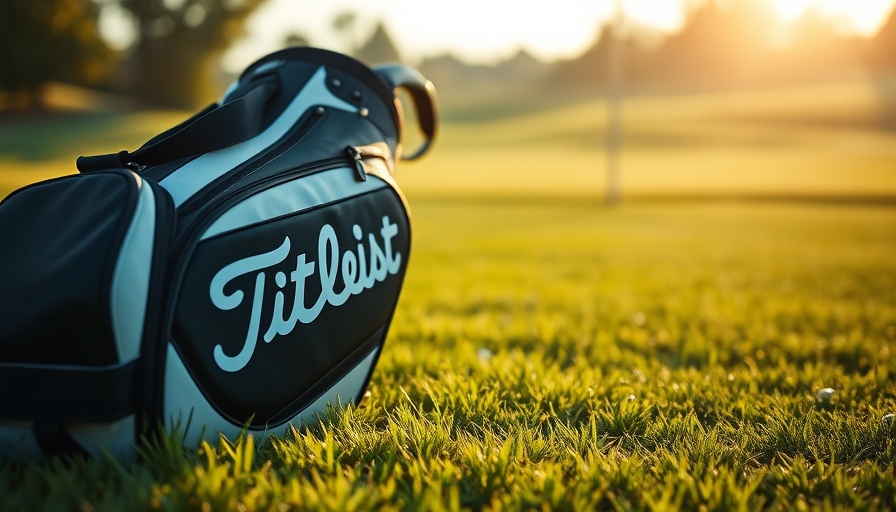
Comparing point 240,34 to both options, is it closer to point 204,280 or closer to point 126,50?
point 126,50

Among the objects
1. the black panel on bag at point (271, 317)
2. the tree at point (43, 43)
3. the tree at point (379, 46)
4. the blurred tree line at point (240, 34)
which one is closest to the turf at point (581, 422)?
the black panel on bag at point (271, 317)

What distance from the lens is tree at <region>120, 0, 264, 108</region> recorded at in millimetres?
37406

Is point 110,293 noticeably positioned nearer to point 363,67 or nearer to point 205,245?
point 205,245

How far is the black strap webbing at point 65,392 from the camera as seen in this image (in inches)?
44.2

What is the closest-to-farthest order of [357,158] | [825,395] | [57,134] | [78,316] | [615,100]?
[78,316] → [357,158] → [825,395] → [615,100] → [57,134]

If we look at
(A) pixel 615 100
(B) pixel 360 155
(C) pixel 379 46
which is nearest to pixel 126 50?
(C) pixel 379 46

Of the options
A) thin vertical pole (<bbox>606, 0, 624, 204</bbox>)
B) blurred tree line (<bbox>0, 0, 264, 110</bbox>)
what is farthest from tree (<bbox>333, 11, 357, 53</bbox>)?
thin vertical pole (<bbox>606, 0, 624, 204</bbox>)

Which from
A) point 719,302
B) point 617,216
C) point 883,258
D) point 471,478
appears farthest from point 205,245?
point 617,216

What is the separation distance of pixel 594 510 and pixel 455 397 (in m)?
0.59

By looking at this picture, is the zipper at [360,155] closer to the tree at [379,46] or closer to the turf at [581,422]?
the turf at [581,422]

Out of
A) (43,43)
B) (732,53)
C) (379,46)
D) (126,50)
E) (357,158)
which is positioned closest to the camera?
(357,158)

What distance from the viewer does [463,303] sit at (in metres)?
3.60

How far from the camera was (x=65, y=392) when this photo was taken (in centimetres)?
113

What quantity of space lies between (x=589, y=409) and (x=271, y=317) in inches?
33.2
